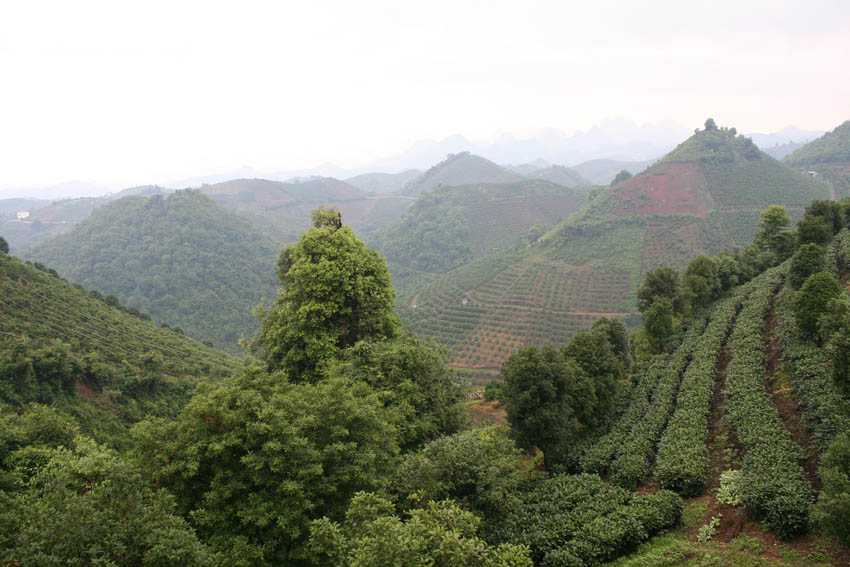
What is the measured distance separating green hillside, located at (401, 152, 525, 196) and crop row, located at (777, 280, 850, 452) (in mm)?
156952

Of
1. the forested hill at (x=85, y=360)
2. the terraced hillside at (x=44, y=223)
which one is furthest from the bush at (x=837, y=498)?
the terraced hillside at (x=44, y=223)

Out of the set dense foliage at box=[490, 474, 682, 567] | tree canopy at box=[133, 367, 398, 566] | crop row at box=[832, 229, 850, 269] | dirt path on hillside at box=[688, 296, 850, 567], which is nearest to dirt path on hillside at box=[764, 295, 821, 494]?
dirt path on hillside at box=[688, 296, 850, 567]

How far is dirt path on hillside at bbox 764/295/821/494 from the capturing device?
11.2 meters

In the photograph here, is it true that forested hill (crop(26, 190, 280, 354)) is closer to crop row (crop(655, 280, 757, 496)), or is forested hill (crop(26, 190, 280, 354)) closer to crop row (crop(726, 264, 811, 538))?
crop row (crop(655, 280, 757, 496))

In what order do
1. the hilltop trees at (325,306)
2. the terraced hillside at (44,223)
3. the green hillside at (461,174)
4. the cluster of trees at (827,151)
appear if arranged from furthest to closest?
the green hillside at (461,174) → the terraced hillside at (44,223) → the cluster of trees at (827,151) → the hilltop trees at (325,306)

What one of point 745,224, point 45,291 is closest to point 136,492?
point 45,291

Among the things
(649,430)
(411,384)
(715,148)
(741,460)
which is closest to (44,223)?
(411,384)

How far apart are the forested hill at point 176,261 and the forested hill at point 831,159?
98.7m

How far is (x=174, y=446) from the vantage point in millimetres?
8594

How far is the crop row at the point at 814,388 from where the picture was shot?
11539mm

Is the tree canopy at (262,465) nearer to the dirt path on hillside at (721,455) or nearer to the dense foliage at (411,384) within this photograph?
the dense foliage at (411,384)

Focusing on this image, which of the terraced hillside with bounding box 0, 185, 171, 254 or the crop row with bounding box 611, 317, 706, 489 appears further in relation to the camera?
the terraced hillside with bounding box 0, 185, 171, 254

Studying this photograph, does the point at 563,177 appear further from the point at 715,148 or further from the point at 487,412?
the point at 487,412

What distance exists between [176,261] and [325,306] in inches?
2574
